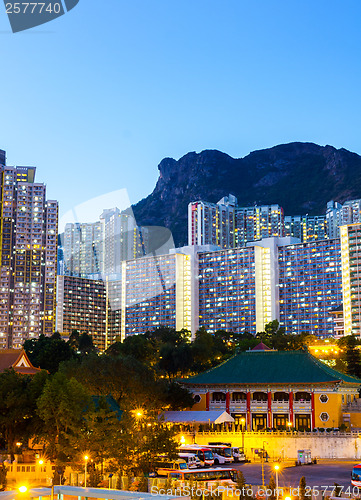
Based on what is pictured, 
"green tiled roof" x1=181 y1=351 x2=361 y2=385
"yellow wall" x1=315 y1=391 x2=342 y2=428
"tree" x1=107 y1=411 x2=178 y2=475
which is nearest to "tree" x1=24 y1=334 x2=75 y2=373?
"green tiled roof" x1=181 y1=351 x2=361 y2=385

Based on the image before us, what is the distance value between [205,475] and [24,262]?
506 feet

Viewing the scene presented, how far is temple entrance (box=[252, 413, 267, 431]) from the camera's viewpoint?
69500 millimetres

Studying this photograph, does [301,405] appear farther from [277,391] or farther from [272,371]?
[272,371]

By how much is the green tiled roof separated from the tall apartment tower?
118 meters

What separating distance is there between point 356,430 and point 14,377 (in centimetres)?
2990

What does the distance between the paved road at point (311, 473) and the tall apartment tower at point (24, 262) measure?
452 feet

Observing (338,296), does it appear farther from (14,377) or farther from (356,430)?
(14,377)

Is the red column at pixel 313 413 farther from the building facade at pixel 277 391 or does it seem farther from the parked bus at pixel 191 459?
the parked bus at pixel 191 459

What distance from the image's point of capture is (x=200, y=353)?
94.9 meters

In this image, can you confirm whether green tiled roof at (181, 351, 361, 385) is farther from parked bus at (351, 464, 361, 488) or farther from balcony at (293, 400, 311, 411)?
parked bus at (351, 464, 361, 488)

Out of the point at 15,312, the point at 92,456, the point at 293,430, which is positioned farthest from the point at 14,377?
the point at 15,312

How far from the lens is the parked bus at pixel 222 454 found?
51.8 meters

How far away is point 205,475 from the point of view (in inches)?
1485

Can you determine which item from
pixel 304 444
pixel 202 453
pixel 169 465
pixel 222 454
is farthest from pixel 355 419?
pixel 169 465
